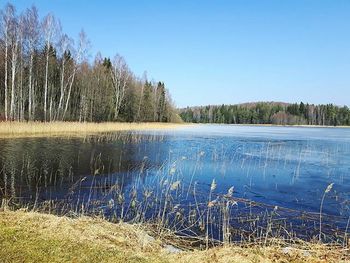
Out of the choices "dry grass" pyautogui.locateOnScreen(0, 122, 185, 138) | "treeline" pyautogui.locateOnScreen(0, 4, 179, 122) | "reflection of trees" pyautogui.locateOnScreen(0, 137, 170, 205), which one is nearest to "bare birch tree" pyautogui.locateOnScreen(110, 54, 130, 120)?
"treeline" pyautogui.locateOnScreen(0, 4, 179, 122)

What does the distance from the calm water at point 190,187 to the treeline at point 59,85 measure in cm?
1798

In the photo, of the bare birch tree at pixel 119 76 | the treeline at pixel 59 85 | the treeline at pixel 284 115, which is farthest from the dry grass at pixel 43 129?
the treeline at pixel 284 115

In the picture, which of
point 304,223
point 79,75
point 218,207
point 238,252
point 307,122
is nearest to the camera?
point 238,252

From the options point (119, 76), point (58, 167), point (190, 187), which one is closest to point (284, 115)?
point (119, 76)

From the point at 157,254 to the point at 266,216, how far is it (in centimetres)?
443

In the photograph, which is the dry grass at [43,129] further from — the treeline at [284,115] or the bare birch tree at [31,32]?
the treeline at [284,115]

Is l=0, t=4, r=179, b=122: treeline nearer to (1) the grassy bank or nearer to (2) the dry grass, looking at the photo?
(2) the dry grass

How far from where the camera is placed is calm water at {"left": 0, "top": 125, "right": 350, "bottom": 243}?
8.91 meters

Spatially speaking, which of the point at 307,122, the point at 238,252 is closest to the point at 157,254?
the point at 238,252

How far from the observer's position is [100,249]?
5570 mm

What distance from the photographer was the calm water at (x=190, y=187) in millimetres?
8914

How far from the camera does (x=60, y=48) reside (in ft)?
139

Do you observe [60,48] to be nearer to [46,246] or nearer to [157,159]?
[157,159]

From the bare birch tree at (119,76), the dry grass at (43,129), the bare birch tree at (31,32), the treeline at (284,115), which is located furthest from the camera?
the treeline at (284,115)
